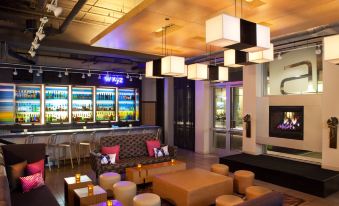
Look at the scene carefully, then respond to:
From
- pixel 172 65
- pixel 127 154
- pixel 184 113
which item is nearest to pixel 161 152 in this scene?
pixel 127 154

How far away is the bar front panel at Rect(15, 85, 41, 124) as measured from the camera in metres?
8.31

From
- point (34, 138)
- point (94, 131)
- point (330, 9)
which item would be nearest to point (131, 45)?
point (94, 131)

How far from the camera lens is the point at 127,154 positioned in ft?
20.9

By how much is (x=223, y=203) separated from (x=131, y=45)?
459 cm

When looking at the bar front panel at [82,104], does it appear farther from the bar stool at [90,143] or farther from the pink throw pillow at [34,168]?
the pink throw pillow at [34,168]

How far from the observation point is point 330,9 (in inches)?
160

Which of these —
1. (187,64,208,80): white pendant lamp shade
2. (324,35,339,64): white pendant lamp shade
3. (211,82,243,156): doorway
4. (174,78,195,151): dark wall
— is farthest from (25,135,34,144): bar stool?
(324,35,339,64): white pendant lamp shade

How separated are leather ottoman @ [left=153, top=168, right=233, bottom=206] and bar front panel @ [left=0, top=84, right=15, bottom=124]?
20.1 feet

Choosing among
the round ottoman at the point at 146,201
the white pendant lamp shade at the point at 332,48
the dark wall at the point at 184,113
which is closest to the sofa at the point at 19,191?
the round ottoman at the point at 146,201

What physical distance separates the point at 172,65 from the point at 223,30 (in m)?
2.00

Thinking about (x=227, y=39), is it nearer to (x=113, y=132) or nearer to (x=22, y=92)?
(x=113, y=132)

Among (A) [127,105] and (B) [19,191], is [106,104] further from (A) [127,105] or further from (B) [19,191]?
(B) [19,191]

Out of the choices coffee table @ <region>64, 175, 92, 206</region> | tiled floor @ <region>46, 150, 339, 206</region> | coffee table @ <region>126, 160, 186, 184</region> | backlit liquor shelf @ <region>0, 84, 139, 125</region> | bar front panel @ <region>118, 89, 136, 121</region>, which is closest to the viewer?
coffee table @ <region>64, 175, 92, 206</region>

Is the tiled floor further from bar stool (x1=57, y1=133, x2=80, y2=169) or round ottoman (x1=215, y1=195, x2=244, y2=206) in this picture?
round ottoman (x1=215, y1=195, x2=244, y2=206)
